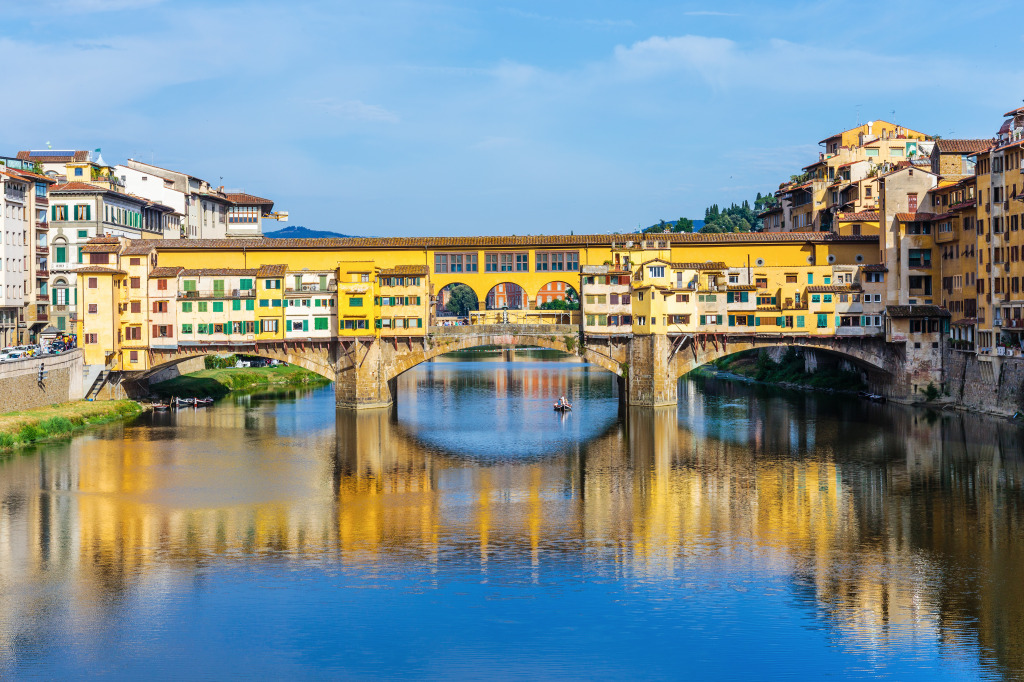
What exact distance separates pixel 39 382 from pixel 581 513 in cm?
3773

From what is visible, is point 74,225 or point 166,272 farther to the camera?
point 74,225

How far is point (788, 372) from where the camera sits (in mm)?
95938

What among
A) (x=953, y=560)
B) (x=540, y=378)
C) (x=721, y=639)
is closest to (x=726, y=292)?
(x=540, y=378)

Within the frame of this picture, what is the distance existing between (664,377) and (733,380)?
95.4ft

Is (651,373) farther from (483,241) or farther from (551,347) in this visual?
(483,241)

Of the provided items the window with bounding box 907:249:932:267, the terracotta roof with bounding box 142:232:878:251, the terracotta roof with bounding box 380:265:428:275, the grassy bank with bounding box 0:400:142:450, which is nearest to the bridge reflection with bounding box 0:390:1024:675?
the grassy bank with bounding box 0:400:142:450

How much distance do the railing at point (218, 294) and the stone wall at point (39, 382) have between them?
301 inches

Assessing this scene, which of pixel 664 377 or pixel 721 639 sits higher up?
pixel 664 377

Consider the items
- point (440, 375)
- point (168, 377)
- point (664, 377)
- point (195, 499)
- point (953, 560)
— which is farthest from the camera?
point (440, 375)

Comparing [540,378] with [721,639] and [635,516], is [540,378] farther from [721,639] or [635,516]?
[721,639]

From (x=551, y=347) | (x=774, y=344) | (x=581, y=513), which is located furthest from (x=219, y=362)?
(x=581, y=513)

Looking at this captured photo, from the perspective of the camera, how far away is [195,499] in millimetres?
46281

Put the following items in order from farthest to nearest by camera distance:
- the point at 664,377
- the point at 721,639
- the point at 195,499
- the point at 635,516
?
the point at 664,377 < the point at 195,499 < the point at 635,516 < the point at 721,639

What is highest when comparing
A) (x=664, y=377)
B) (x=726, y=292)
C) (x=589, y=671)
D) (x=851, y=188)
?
(x=851, y=188)
